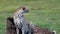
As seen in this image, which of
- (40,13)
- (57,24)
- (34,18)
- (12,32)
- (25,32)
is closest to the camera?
(12,32)

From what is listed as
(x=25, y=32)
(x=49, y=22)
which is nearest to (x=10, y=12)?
(x=49, y=22)

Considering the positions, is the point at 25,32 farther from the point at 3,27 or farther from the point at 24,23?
the point at 3,27

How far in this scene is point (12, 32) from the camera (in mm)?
6547

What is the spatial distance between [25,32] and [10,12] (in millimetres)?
4226

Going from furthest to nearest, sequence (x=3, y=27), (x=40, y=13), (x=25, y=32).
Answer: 1. (x=40, y=13)
2. (x=3, y=27)
3. (x=25, y=32)

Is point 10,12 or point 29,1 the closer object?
point 10,12

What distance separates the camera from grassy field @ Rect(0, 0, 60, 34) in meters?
8.93

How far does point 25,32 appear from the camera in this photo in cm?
698

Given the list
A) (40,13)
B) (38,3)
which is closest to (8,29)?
(40,13)

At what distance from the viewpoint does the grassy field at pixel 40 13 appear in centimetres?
893

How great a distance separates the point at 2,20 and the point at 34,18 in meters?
1.09

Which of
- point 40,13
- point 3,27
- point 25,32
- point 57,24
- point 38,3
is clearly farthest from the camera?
point 38,3

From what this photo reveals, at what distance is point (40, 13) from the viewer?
428 inches

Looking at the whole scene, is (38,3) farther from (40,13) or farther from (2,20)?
(2,20)
